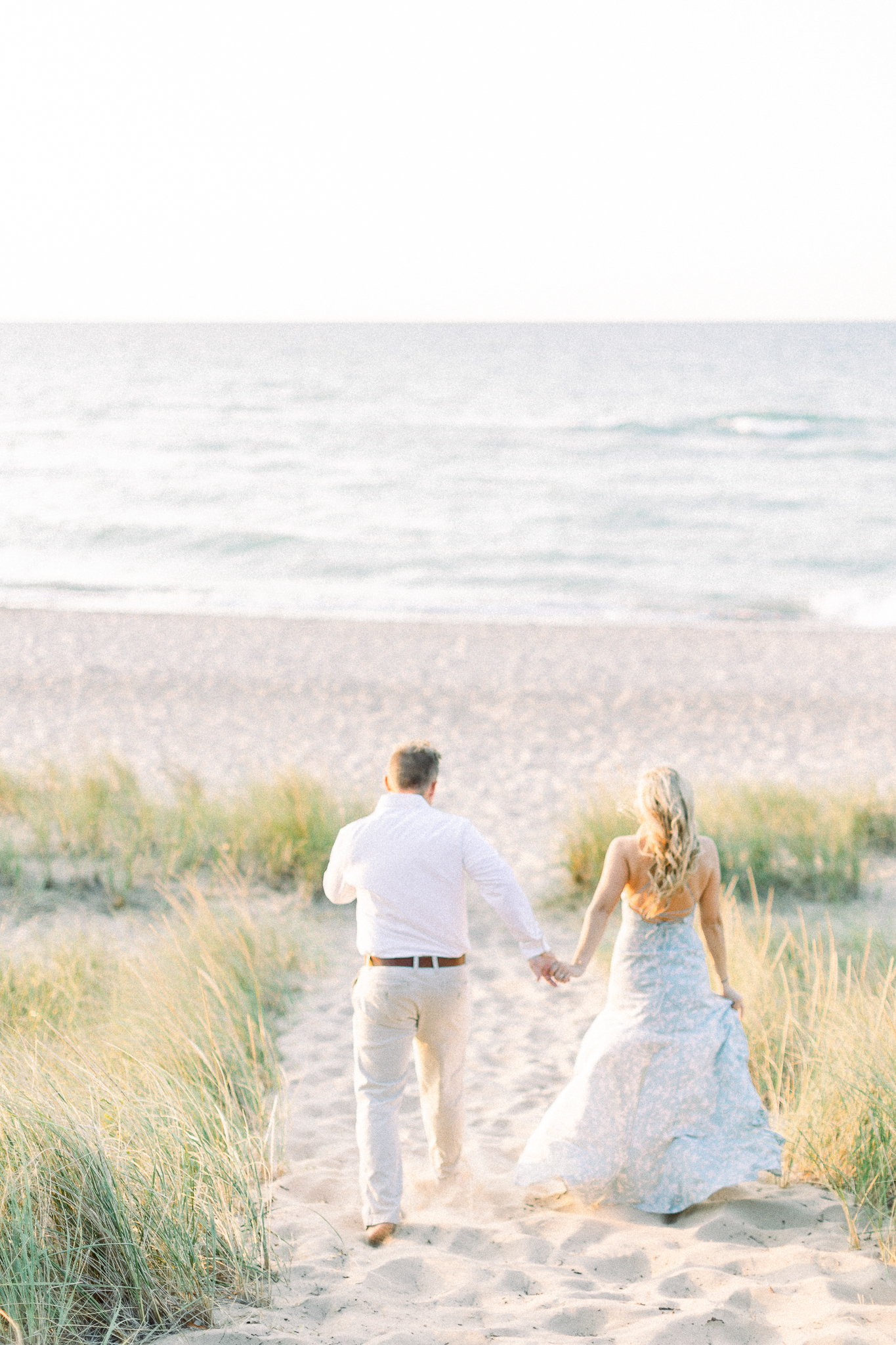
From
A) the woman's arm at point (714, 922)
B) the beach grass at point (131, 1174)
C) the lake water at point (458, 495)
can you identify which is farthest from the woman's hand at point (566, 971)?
the lake water at point (458, 495)

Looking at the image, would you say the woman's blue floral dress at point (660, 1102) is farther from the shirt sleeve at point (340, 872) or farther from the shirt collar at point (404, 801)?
the shirt sleeve at point (340, 872)

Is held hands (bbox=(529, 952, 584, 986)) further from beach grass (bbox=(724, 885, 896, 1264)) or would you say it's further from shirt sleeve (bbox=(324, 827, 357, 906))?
beach grass (bbox=(724, 885, 896, 1264))

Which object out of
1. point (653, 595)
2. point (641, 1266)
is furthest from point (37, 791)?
point (653, 595)

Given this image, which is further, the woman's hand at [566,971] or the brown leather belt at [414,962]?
the woman's hand at [566,971]

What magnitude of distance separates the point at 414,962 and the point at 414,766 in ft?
2.11

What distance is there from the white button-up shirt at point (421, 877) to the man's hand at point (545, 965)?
0.14m

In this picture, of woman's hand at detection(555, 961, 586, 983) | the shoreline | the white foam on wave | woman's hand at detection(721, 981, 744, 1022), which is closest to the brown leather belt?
woman's hand at detection(555, 961, 586, 983)

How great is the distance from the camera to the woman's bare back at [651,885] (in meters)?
3.80

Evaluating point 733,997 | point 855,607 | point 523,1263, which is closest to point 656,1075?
point 733,997

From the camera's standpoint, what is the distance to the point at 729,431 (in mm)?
46031

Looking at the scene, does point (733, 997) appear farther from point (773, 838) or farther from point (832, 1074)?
point (773, 838)

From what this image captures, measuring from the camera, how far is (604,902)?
3824 millimetres

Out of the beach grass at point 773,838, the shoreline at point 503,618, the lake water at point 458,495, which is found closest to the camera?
the beach grass at point 773,838

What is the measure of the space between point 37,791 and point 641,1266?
614 cm
